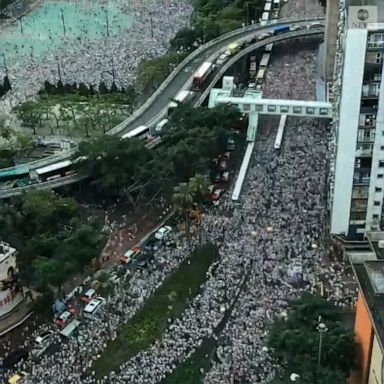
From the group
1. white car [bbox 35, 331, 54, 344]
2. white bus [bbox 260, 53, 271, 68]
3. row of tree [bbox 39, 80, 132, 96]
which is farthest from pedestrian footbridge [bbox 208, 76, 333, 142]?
white car [bbox 35, 331, 54, 344]

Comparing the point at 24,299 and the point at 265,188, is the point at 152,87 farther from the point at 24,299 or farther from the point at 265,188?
the point at 24,299

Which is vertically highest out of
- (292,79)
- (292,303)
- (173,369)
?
(292,79)

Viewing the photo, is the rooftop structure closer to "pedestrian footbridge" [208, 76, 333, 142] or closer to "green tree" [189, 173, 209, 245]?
"green tree" [189, 173, 209, 245]

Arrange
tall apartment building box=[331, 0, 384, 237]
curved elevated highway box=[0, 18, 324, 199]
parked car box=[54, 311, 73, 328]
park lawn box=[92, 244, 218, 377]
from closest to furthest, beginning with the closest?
park lawn box=[92, 244, 218, 377] < parked car box=[54, 311, 73, 328] < tall apartment building box=[331, 0, 384, 237] < curved elevated highway box=[0, 18, 324, 199]

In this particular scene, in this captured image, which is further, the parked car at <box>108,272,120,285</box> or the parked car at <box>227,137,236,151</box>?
the parked car at <box>227,137,236,151</box>

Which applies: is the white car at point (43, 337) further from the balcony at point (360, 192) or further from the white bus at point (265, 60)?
the white bus at point (265, 60)

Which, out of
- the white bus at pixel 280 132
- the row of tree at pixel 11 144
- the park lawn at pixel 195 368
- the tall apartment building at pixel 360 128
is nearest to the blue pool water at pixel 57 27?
the row of tree at pixel 11 144

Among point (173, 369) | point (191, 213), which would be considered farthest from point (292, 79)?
point (173, 369)
